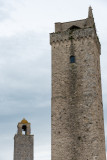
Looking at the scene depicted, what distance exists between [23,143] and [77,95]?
1680 cm

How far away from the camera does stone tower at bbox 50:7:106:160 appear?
22.8 m

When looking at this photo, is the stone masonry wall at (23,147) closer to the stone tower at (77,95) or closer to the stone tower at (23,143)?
the stone tower at (23,143)

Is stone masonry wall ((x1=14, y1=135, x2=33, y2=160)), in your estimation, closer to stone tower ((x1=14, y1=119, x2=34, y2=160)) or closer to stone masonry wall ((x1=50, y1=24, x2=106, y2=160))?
stone tower ((x1=14, y1=119, x2=34, y2=160))

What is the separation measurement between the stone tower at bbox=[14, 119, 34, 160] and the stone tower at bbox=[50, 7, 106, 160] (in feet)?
50.5

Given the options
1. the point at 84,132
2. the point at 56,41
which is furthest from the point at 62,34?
the point at 84,132

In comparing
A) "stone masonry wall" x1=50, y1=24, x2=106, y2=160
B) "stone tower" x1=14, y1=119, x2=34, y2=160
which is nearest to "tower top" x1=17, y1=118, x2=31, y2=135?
"stone tower" x1=14, y1=119, x2=34, y2=160

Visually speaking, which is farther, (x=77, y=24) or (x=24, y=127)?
(x=24, y=127)

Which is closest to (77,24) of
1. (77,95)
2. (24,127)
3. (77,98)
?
(77,95)

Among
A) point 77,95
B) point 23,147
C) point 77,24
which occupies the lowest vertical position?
point 23,147

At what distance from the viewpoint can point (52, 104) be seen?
80.3 feet

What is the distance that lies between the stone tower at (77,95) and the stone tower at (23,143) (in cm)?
1540

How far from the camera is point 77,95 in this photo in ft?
78.9

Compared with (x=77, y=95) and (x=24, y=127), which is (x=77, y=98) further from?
(x=24, y=127)

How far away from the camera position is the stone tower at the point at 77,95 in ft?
74.8
